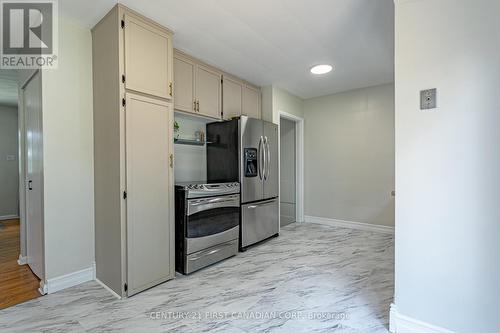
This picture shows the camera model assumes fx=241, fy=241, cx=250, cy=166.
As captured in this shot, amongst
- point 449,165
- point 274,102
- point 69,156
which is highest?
point 274,102

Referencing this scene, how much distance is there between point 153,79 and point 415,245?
2585 millimetres

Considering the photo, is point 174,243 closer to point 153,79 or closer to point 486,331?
point 153,79

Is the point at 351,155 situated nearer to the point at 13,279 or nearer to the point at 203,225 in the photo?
the point at 203,225

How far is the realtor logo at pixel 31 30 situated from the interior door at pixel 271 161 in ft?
8.74

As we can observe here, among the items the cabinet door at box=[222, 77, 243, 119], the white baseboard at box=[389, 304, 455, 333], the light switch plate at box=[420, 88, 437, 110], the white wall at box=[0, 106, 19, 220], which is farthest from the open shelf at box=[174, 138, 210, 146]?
the white wall at box=[0, 106, 19, 220]

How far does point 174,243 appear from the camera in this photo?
8.45 feet

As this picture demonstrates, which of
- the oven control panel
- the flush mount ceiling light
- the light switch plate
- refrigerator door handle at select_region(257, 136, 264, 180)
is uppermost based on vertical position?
the flush mount ceiling light

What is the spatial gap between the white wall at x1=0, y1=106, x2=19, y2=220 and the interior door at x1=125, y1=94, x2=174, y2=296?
5356 mm

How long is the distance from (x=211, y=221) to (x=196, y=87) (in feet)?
5.69

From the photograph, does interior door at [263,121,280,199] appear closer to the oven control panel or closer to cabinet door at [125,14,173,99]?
the oven control panel

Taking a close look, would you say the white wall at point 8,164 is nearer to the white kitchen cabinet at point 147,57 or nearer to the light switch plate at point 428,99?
the white kitchen cabinet at point 147,57

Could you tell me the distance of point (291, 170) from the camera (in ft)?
17.3

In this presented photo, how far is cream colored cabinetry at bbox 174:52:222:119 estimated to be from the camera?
9.66 ft

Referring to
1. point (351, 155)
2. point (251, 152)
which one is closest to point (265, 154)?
point (251, 152)
